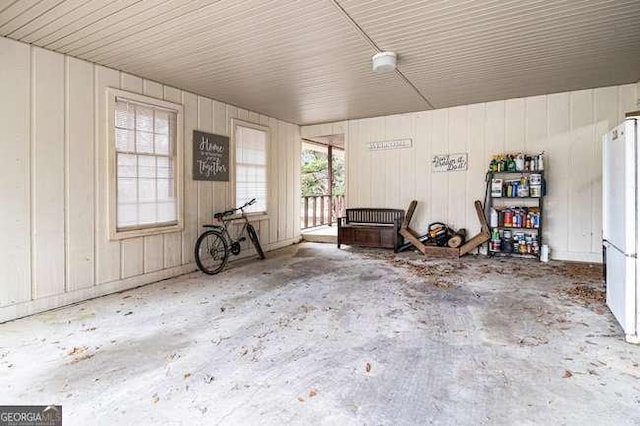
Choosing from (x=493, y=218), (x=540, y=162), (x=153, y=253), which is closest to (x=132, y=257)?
(x=153, y=253)

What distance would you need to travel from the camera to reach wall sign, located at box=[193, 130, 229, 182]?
17.0ft

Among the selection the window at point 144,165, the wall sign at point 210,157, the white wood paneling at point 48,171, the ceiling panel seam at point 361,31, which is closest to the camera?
the ceiling panel seam at point 361,31

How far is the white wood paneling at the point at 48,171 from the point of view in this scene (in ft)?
11.3

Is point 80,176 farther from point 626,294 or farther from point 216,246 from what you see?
point 626,294

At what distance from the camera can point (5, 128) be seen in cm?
321

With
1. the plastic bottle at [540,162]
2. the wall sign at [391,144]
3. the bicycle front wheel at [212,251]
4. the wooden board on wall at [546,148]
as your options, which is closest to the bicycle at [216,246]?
the bicycle front wheel at [212,251]

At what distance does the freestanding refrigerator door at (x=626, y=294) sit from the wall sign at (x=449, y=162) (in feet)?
11.6

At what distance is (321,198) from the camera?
416 inches

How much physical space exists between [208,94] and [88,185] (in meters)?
2.20

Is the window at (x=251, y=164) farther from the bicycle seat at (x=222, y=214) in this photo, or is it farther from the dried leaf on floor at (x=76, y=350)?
the dried leaf on floor at (x=76, y=350)

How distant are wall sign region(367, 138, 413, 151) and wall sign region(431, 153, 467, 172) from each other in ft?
1.96

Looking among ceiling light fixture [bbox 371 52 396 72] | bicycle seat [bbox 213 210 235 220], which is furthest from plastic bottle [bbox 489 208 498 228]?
bicycle seat [bbox 213 210 235 220]

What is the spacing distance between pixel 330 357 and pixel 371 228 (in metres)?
4.40

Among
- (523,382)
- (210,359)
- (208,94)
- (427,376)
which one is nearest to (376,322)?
(427,376)
